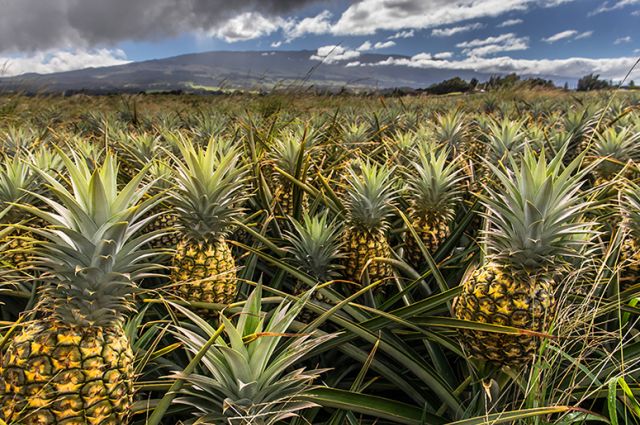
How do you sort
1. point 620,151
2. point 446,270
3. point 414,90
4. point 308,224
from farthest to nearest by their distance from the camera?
point 414,90 < point 620,151 < point 446,270 < point 308,224

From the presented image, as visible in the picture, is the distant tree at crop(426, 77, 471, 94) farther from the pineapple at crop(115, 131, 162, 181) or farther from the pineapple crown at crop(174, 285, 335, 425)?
the pineapple crown at crop(174, 285, 335, 425)

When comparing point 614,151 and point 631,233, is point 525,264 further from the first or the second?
point 614,151

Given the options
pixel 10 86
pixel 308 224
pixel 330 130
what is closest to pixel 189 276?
pixel 308 224

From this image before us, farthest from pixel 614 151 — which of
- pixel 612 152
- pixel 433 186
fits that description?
pixel 433 186

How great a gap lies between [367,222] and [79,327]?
61.9 inches

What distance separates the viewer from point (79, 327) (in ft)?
3.78

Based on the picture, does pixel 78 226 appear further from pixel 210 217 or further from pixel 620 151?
pixel 620 151

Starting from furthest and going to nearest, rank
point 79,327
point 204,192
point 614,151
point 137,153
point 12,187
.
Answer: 1. point 614,151
2. point 137,153
3. point 12,187
4. point 204,192
5. point 79,327

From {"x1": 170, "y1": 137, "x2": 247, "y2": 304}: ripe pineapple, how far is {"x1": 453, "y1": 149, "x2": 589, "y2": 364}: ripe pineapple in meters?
1.13

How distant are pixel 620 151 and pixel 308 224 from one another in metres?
2.58

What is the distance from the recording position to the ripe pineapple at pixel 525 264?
4.91 feet

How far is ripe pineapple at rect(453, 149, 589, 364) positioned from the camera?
1.50 metres

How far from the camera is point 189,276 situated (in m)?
1.88

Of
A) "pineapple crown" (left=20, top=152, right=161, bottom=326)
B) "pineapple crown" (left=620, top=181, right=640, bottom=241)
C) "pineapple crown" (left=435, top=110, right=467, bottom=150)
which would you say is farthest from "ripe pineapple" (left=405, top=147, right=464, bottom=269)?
"pineapple crown" (left=20, top=152, right=161, bottom=326)
